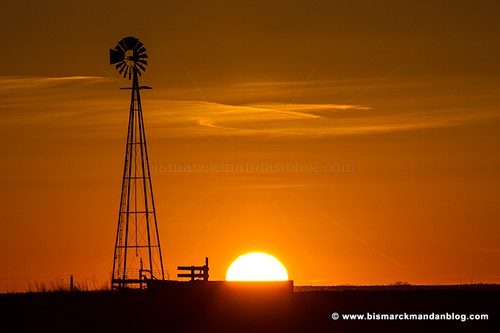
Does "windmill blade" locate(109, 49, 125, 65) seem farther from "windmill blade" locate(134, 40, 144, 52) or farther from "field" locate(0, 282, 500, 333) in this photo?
"field" locate(0, 282, 500, 333)

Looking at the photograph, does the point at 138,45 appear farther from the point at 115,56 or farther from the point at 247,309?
the point at 247,309

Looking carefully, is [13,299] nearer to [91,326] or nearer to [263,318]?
[91,326]

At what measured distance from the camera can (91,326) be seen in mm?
47875

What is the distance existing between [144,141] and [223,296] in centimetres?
2138

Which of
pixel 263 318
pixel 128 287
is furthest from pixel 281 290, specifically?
pixel 128 287

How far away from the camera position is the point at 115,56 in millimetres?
70125

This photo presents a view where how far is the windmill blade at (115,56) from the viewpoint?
230ft

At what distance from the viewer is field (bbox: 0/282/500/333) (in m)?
43.6

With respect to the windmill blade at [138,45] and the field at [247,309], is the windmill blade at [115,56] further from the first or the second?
the field at [247,309]

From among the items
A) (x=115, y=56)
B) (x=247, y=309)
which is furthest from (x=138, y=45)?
(x=247, y=309)

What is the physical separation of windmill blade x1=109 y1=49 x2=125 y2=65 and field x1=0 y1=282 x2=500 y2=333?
21.2 meters

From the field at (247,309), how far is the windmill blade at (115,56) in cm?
2121

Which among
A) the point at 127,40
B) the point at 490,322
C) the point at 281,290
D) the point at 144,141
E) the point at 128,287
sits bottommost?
the point at 490,322

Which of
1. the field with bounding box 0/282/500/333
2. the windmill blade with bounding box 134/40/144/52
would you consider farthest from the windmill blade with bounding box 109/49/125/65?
the field with bounding box 0/282/500/333
